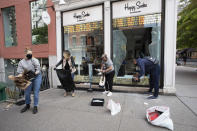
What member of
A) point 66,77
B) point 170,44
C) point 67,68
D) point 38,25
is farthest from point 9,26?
point 170,44

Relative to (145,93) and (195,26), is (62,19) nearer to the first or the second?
(145,93)

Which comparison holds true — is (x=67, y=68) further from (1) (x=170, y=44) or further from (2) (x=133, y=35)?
(1) (x=170, y=44)

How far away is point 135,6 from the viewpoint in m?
4.79

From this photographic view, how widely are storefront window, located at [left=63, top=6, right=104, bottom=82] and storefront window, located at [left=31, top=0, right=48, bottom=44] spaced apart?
6.24 feet

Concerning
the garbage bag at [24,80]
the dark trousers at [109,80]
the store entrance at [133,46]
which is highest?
the store entrance at [133,46]

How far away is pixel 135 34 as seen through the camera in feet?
18.4

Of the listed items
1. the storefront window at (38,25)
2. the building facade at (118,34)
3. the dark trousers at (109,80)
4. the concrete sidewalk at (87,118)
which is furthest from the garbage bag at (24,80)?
the storefront window at (38,25)

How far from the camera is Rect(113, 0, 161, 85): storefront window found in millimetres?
4676

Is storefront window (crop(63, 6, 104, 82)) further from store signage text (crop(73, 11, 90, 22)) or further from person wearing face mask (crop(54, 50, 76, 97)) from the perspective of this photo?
person wearing face mask (crop(54, 50, 76, 97))

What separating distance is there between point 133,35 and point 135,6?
140 centimetres

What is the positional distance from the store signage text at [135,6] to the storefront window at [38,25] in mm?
5035

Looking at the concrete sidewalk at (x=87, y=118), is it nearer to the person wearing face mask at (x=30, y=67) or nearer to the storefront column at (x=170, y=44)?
the person wearing face mask at (x=30, y=67)

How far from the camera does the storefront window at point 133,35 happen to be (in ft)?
15.3

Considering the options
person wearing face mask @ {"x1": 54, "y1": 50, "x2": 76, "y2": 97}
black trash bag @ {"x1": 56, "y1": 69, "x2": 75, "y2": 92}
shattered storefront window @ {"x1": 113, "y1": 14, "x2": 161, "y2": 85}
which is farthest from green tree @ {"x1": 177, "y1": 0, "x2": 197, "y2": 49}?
black trash bag @ {"x1": 56, "y1": 69, "x2": 75, "y2": 92}
